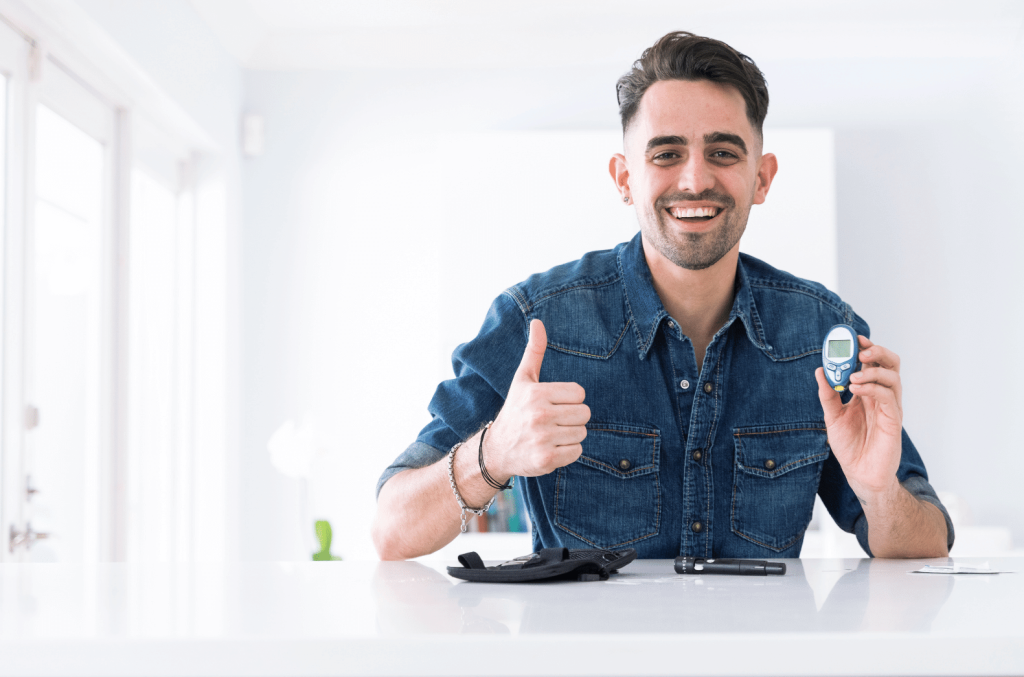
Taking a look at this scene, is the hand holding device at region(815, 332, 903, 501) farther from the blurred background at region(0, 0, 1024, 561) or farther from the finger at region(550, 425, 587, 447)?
the blurred background at region(0, 0, 1024, 561)

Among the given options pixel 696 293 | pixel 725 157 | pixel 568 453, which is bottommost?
pixel 568 453

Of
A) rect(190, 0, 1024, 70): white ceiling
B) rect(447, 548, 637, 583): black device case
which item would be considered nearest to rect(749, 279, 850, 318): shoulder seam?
rect(447, 548, 637, 583): black device case

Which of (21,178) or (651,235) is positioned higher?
(21,178)

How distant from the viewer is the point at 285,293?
386 centimetres

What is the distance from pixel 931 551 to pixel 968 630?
70 cm

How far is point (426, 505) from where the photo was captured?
1.28 m

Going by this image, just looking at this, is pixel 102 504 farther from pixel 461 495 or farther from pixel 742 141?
pixel 742 141

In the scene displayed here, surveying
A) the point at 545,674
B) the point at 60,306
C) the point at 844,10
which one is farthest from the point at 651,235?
the point at 844,10

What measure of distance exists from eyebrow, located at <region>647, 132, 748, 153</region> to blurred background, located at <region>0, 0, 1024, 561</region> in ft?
6.20

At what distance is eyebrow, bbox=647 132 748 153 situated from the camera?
1479mm

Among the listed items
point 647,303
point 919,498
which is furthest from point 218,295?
point 919,498

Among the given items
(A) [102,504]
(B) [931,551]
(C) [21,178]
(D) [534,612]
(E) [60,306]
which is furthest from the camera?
(A) [102,504]

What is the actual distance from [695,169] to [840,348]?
1.46 feet

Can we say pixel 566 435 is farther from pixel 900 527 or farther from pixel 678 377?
pixel 900 527
